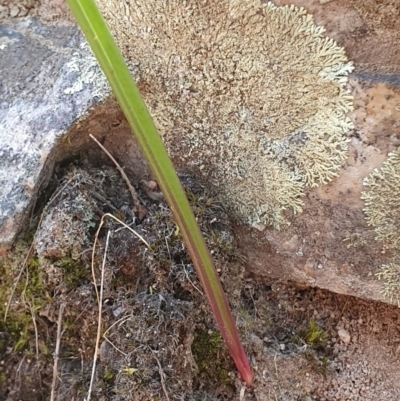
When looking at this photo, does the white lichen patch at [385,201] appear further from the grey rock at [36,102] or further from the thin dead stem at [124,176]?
the grey rock at [36,102]

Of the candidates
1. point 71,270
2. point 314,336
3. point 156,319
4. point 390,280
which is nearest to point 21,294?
point 71,270

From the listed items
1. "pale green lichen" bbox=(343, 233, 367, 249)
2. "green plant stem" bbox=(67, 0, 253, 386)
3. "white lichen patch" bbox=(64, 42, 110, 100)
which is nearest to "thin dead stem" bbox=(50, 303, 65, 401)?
"green plant stem" bbox=(67, 0, 253, 386)

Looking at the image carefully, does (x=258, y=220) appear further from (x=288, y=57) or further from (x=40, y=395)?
(x=40, y=395)

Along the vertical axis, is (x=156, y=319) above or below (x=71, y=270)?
below

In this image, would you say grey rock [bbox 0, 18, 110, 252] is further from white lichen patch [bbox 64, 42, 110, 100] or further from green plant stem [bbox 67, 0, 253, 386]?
green plant stem [bbox 67, 0, 253, 386]

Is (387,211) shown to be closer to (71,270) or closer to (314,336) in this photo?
(314,336)

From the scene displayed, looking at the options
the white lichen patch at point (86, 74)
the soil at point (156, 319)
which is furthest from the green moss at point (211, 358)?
the white lichen patch at point (86, 74)

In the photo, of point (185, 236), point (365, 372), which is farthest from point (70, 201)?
point (365, 372)
